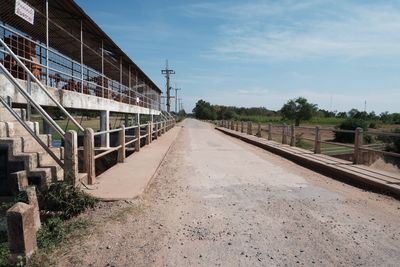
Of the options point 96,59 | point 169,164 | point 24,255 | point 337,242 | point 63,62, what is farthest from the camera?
point 96,59

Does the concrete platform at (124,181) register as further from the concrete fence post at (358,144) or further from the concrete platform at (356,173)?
the concrete fence post at (358,144)

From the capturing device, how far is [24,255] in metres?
4.08

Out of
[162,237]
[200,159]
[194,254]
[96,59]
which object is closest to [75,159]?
[162,237]

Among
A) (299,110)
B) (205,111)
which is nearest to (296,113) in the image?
(299,110)

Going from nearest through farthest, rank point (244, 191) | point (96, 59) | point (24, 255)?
point (24, 255), point (244, 191), point (96, 59)

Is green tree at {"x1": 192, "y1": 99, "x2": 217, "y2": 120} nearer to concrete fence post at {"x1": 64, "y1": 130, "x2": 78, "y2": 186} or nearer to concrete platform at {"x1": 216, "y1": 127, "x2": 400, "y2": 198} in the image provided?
concrete platform at {"x1": 216, "y1": 127, "x2": 400, "y2": 198}

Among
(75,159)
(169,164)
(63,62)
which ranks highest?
(63,62)

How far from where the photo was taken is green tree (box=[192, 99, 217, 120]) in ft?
546

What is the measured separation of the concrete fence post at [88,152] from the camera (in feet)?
23.8

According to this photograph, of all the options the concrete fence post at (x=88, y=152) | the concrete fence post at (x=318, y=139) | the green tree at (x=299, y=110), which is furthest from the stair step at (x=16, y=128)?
the green tree at (x=299, y=110)

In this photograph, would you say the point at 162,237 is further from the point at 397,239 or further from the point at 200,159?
the point at 200,159

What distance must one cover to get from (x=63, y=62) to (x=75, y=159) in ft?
31.9

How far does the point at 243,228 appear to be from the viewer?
18.0 ft

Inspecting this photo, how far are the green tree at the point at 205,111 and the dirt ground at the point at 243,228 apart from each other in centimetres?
15610
